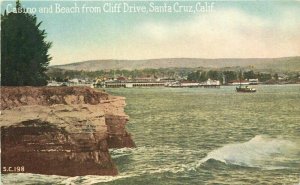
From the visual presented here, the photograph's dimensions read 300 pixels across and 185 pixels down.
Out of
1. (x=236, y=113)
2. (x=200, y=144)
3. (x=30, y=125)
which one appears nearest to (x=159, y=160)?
(x=200, y=144)

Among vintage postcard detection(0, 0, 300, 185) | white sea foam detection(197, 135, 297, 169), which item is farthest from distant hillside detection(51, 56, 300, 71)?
white sea foam detection(197, 135, 297, 169)

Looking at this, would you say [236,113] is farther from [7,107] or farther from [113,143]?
[7,107]

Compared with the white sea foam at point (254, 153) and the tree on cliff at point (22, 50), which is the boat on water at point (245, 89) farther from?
the tree on cliff at point (22, 50)

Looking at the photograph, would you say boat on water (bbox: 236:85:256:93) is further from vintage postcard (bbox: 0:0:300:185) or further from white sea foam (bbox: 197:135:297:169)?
white sea foam (bbox: 197:135:297:169)

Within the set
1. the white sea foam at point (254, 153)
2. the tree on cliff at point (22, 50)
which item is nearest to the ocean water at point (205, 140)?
the white sea foam at point (254, 153)

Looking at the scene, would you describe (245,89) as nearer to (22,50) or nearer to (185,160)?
(185,160)

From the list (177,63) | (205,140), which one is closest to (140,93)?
(177,63)

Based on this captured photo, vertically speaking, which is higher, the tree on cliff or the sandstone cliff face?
the tree on cliff

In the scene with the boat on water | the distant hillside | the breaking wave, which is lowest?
the breaking wave
